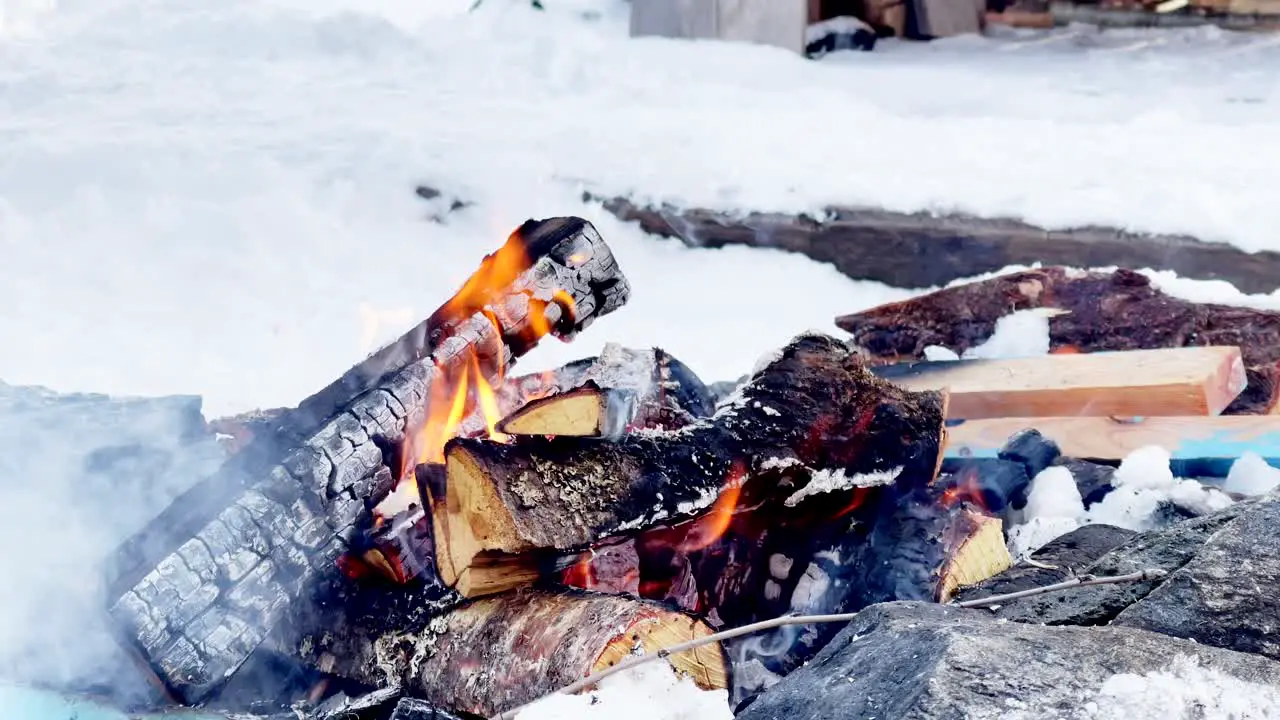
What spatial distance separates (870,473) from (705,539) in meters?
0.40

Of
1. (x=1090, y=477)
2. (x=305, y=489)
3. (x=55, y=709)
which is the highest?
(x=305, y=489)

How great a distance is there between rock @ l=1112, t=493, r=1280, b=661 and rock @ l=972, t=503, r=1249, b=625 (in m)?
0.12

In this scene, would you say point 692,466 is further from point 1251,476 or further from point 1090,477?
point 1251,476

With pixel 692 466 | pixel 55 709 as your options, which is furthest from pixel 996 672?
pixel 55 709

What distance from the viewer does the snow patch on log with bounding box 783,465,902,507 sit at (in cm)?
292

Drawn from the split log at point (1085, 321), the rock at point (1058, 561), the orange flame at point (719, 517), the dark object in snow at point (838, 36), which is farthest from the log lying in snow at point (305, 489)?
the dark object in snow at point (838, 36)

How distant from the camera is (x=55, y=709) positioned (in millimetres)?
2893

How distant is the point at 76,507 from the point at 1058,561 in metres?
2.35

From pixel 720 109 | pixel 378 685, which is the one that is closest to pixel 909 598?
pixel 378 685

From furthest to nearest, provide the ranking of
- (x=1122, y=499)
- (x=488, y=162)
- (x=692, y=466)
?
(x=488, y=162)
(x=1122, y=499)
(x=692, y=466)

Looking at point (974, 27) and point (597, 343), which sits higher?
point (974, 27)

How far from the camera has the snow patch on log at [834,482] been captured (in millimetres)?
2924

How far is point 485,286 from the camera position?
11.1 feet

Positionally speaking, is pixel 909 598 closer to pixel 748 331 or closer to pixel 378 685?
pixel 378 685
